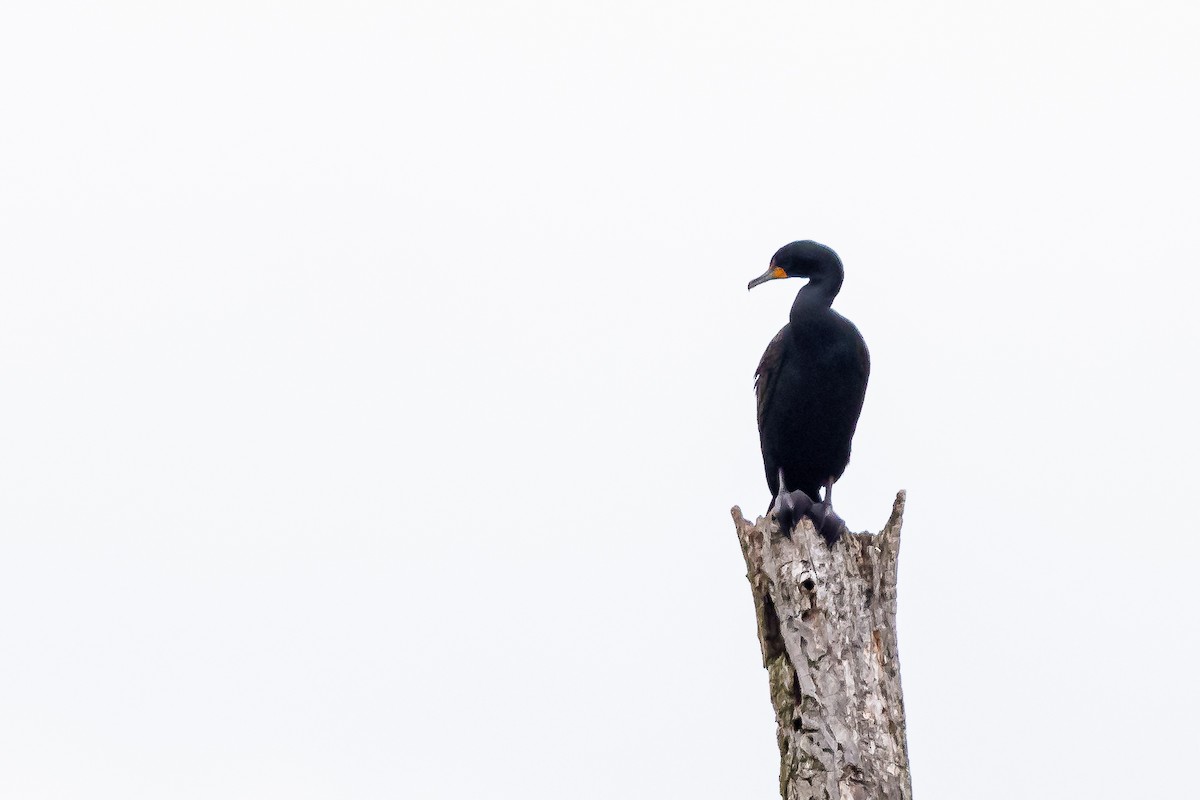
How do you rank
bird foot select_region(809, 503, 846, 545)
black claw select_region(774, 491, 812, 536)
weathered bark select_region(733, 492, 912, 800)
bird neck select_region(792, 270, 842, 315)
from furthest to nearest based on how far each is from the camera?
bird neck select_region(792, 270, 842, 315), black claw select_region(774, 491, 812, 536), bird foot select_region(809, 503, 846, 545), weathered bark select_region(733, 492, 912, 800)

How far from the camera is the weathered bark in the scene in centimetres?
673

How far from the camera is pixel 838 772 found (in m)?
6.71

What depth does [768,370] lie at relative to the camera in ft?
32.1

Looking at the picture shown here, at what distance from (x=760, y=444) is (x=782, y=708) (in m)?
3.34

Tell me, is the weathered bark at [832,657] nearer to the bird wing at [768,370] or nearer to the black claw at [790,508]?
the black claw at [790,508]

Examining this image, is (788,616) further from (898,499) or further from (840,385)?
(840,385)

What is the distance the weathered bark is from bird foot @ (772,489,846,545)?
35 cm

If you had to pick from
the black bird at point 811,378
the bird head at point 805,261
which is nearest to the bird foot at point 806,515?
the black bird at point 811,378

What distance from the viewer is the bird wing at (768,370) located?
9.70 meters

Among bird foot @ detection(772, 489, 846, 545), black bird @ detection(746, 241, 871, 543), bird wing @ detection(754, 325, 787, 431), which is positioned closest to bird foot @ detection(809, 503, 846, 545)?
bird foot @ detection(772, 489, 846, 545)

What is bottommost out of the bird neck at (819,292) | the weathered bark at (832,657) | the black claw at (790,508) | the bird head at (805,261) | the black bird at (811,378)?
the weathered bark at (832,657)

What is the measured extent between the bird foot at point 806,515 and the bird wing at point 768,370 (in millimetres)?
906

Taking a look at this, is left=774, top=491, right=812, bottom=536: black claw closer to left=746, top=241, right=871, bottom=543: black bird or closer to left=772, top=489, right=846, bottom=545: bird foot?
left=772, top=489, right=846, bottom=545: bird foot

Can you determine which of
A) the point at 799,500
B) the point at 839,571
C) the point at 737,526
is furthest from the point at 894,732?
the point at 799,500
